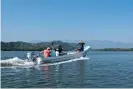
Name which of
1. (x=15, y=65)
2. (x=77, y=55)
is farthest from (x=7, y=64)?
(x=77, y=55)

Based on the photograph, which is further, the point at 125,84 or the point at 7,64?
the point at 7,64

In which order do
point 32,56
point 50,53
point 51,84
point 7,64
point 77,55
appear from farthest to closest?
point 77,55 < point 50,53 < point 32,56 < point 7,64 < point 51,84

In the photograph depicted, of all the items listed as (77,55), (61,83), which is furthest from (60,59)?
(61,83)

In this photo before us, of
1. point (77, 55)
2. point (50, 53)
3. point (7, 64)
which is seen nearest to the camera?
point (7, 64)

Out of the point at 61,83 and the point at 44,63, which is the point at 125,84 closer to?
the point at 61,83

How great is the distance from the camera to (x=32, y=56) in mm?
25516

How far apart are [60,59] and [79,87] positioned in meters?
16.0

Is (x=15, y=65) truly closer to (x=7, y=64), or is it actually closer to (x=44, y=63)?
(x=7, y=64)

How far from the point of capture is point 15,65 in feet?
76.8

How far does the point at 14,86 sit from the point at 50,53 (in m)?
14.4

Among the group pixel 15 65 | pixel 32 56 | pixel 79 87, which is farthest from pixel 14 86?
pixel 32 56

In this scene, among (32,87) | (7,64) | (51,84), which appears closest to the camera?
(32,87)

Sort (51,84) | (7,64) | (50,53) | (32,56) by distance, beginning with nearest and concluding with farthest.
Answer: (51,84)
(7,64)
(32,56)
(50,53)

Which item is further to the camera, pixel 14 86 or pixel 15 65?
pixel 15 65
